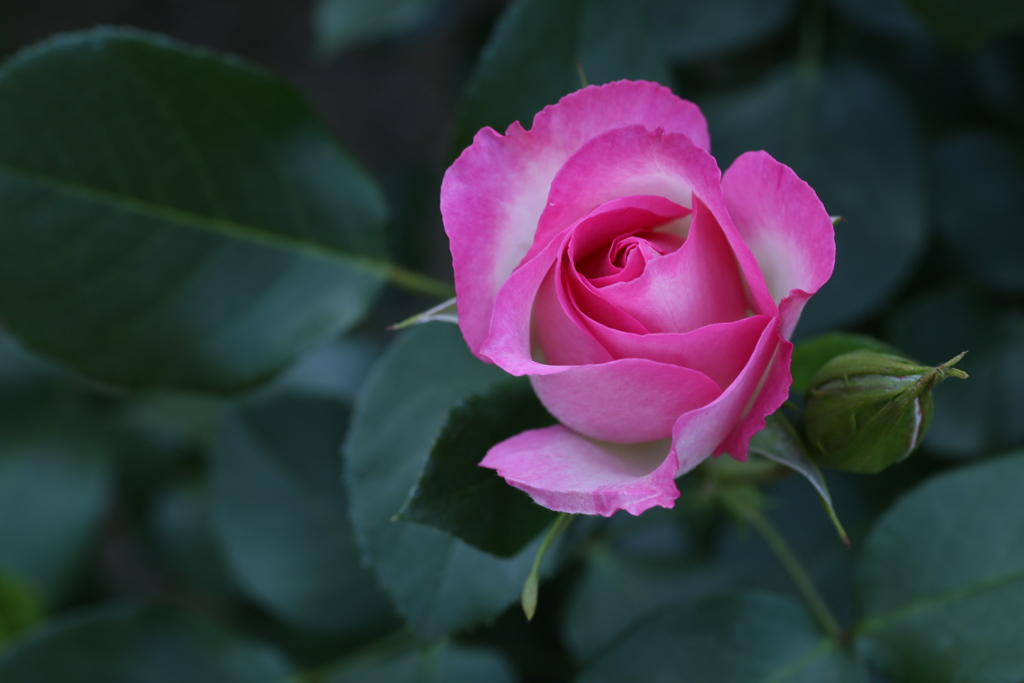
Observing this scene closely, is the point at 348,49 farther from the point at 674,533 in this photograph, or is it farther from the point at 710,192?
the point at 710,192

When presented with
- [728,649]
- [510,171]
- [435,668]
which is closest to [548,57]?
[510,171]

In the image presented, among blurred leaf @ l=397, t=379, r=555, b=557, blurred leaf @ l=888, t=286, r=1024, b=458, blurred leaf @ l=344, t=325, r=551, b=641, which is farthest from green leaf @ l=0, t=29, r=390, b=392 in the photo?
blurred leaf @ l=888, t=286, r=1024, b=458

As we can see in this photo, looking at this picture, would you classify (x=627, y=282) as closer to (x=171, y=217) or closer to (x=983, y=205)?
(x=171, y=217)

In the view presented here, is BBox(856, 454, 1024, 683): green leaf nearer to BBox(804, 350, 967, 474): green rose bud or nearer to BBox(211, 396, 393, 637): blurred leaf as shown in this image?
BBox(804, 350, 967, 474): green rose bud

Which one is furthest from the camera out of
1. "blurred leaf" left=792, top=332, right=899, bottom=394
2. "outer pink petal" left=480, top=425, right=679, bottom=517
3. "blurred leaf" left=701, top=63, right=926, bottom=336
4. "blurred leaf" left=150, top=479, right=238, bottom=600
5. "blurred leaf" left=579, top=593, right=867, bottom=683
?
"blurred leaf" left=150, top=479, right=238, bottom=600

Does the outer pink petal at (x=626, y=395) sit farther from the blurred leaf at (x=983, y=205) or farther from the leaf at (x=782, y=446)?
the blurred leaf at (x=983, y=205)
